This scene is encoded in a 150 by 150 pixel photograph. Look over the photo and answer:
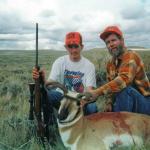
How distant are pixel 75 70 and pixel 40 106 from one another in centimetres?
91

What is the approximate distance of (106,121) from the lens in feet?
19.1

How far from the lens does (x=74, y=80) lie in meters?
6.85

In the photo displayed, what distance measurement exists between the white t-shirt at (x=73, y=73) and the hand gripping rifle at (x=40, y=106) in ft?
1.59

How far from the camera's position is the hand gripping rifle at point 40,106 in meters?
6.31

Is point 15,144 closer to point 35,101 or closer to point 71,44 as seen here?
point 35,101

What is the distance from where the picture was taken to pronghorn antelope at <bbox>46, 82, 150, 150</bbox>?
555 centimetres

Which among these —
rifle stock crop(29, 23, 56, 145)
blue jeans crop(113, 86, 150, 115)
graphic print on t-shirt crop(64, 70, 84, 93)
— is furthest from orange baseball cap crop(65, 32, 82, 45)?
blue jeans crop(113, 86, 150, 115)

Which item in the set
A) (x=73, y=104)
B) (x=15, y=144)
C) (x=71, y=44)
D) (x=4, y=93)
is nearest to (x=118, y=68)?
(x=71, y=44)

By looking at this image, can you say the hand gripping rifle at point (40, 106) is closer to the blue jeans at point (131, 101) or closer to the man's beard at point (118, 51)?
the blue jeans at point (131, 101)

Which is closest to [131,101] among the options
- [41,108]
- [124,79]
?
[124,79]

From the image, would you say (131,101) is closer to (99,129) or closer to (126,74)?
(126,74)

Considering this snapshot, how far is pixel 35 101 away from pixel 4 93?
6209 millimetres

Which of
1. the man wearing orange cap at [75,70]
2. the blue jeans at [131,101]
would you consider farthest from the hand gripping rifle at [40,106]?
the blue jeans at [131,101]

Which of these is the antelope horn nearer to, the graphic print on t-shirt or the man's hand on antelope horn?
the man's hand on antelope horn
